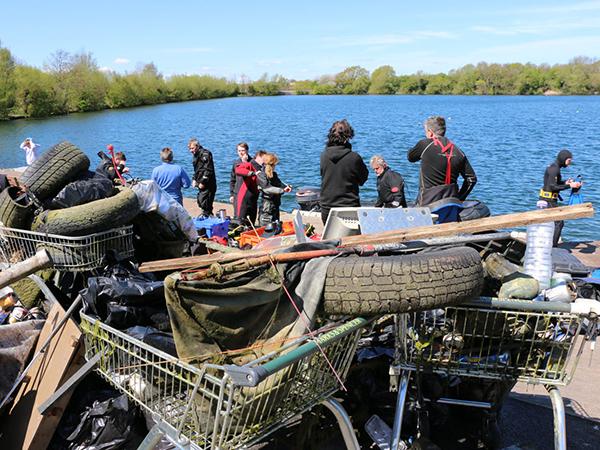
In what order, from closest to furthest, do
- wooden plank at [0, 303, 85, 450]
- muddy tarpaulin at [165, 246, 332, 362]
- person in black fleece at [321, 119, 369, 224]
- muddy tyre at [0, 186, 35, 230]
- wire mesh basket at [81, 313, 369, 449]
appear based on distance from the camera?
wire mesh basket at [81, 313, 369, 449] < muddy tarpaulin at [165, 246, 332, 362] < wooden plank at [0, 303, 85, 450] < muddy tyre at [0, 186, 35, 230] < person in black fleece at [321, 119, 369, 224]

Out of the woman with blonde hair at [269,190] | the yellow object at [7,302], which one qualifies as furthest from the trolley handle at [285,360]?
the woman with blonde hair at [269,190]

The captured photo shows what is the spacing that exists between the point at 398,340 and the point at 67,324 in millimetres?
1958

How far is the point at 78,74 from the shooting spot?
72.1m

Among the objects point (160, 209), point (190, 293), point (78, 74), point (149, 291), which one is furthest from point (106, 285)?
point (78, 74)

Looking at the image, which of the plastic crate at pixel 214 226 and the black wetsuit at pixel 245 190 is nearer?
the plastic crate at pixel 214 226

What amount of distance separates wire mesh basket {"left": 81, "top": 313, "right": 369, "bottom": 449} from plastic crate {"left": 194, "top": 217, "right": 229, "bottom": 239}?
14.7 ft

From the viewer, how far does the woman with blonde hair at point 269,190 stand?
8.78 m

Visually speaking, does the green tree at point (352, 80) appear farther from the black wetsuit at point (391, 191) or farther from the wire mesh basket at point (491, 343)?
the wire mesh basket at point (491, 343)

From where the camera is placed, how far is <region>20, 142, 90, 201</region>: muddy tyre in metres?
3.91

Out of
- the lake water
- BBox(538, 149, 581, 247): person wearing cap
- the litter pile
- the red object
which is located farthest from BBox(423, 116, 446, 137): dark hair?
the lake water

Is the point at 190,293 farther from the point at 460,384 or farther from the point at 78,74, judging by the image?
the point at 78,74

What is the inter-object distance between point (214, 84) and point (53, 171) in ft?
382

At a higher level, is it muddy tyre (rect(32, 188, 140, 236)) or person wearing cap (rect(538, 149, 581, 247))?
muddy tyre (rect(32, 188, 140, 236))

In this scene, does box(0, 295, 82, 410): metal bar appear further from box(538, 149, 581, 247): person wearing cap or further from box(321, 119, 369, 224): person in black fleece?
box(538, 149, 581, 247): person wearing cap
